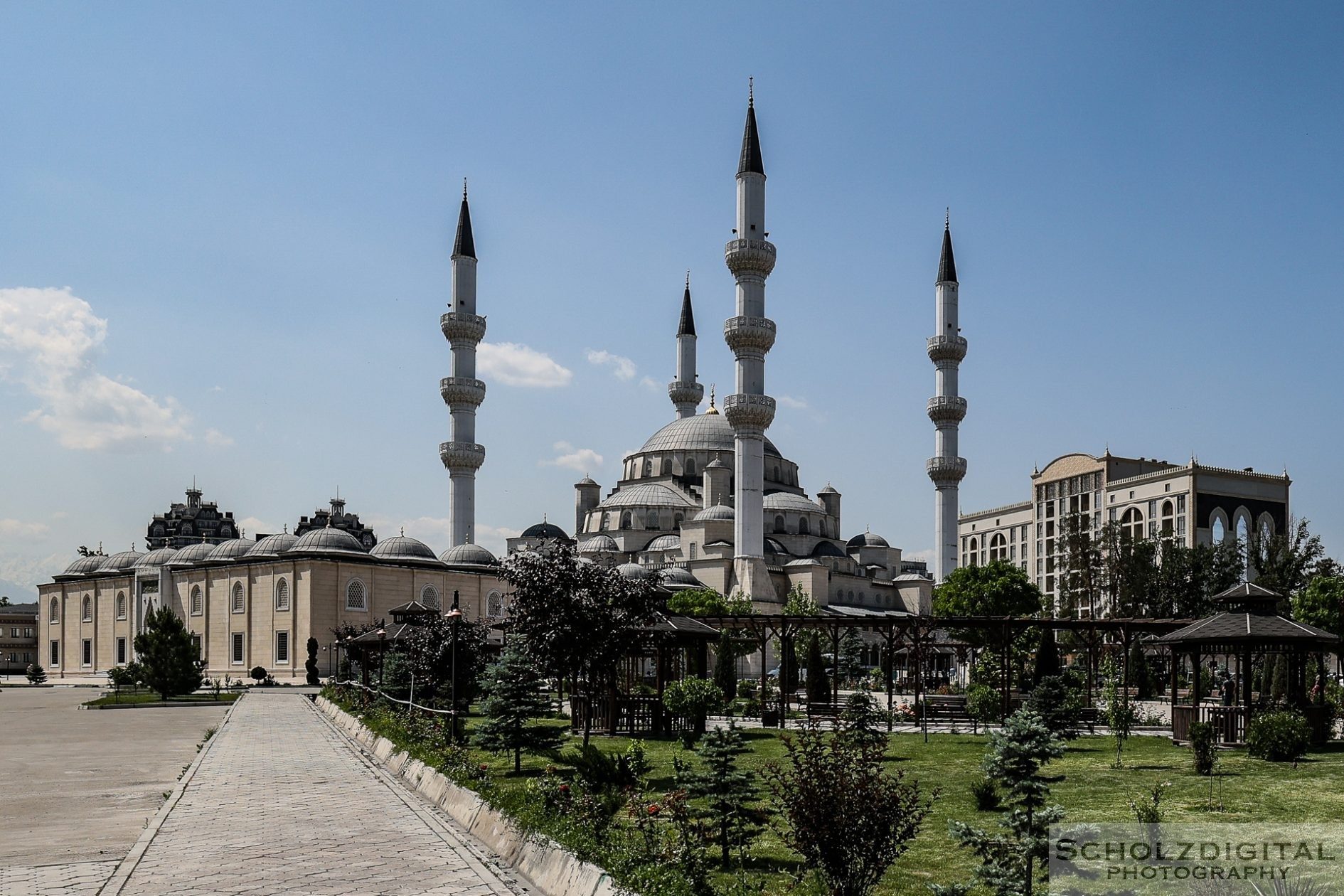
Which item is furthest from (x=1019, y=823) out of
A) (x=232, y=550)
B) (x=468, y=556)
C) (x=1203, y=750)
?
(x=232, y=550)

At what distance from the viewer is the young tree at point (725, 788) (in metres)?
9.90

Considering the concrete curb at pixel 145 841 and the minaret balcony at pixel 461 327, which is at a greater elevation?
the minaret balcony at pixel 461 327

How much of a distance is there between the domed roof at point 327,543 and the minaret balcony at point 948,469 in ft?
102

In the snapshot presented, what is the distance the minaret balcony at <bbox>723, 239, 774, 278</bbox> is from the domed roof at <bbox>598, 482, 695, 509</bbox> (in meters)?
24.8

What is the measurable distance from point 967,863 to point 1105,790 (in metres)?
5.21

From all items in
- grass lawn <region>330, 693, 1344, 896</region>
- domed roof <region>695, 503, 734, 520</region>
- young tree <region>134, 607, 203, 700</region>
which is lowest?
young tree <region>134, 607, 203, 700</region>

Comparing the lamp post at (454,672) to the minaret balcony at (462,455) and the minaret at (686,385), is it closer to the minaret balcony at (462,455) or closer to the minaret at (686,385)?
the minaret balcony at (462,455)

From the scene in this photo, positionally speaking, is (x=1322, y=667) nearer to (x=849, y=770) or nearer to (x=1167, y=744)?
(x=1167, y=744)

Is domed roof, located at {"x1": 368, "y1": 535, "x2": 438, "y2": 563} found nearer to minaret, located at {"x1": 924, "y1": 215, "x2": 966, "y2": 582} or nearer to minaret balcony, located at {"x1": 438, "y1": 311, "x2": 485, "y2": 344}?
minaret balcony, located at {"x1": 438, "y1": 311, "x2": 485, "y2": 344}

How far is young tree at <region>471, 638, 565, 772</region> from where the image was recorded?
52.3ft

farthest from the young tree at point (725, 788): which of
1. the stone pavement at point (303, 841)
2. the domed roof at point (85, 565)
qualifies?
the domed roof at point (85, 565)

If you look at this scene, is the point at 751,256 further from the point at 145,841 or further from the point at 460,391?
the point at 145,841

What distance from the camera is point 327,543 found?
60.2 m

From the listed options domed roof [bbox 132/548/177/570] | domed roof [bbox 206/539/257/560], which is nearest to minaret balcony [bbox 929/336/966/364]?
domed roof [bbox 206/539/257/560]
